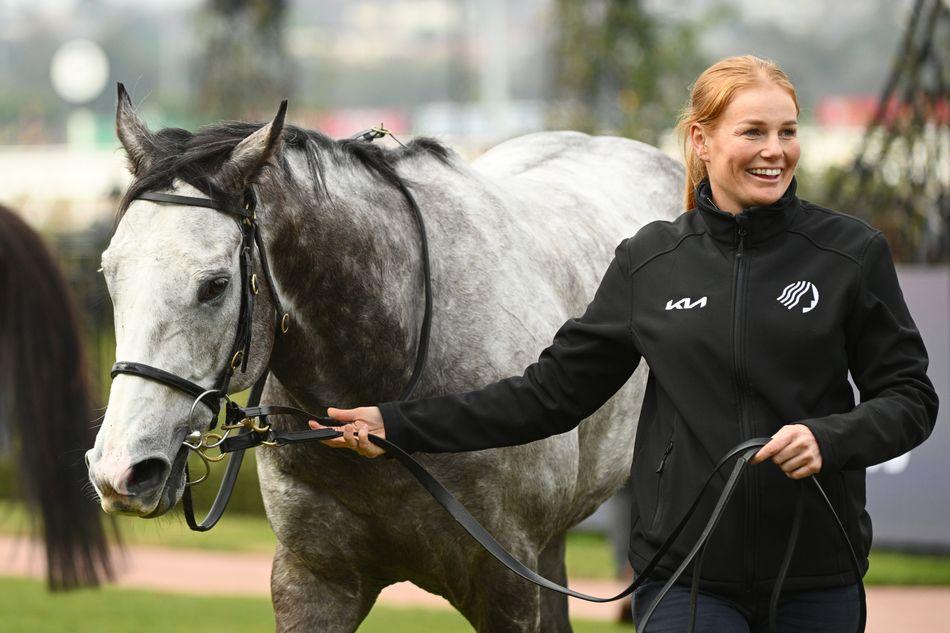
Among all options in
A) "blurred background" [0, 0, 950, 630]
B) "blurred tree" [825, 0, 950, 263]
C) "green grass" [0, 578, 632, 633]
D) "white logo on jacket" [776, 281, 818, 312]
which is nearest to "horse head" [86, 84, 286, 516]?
"blurred background" [0, 0, 950, 630]

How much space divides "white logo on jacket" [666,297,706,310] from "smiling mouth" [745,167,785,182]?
27 centimetres

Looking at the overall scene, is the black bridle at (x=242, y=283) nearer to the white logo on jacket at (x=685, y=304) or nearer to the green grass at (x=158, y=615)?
the white logo on jacket at (x=685, y=304)

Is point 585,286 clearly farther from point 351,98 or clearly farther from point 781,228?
point 351,98

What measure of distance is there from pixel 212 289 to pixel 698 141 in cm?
107

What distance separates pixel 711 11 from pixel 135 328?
1338 cm

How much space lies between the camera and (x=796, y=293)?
2.65 metres

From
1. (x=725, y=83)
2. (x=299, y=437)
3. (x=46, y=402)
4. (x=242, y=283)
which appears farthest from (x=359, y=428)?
(x=46, y=402)

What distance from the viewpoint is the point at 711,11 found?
15.2m

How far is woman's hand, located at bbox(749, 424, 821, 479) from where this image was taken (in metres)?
2.52

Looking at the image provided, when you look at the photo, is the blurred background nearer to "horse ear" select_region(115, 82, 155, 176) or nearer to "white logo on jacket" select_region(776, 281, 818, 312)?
Answer: "horse ear" select_region(115, 82, 155, 176)

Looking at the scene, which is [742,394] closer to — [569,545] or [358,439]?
[358,439]

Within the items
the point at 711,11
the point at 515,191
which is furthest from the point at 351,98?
the point at 515,191

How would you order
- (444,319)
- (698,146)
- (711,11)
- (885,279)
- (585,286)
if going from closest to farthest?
(885,279)
(698,146)
(444,319)
(585,286)
(711,11)

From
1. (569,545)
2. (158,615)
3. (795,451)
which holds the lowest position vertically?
(569,545)
